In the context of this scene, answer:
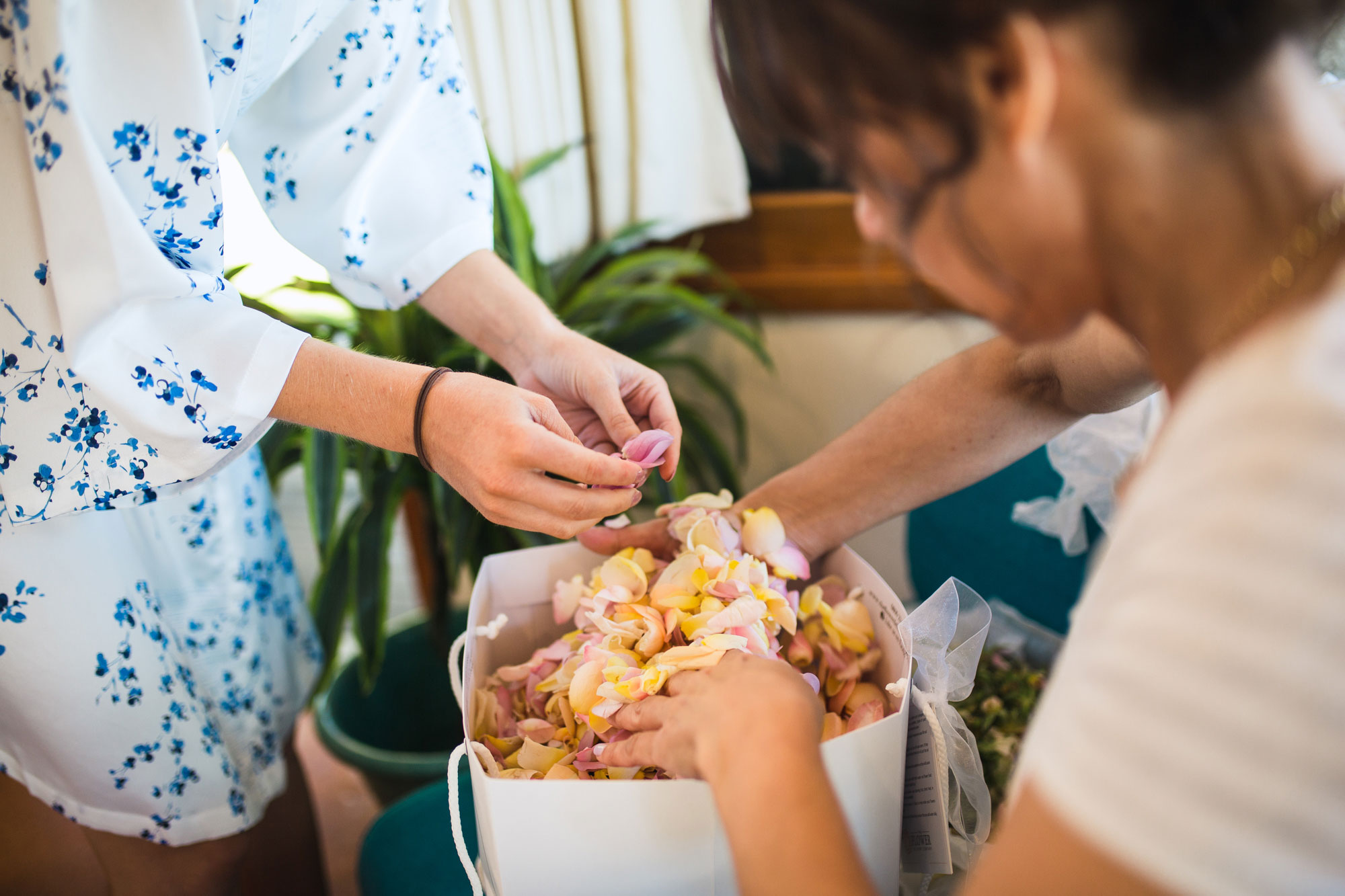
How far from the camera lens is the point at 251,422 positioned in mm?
757

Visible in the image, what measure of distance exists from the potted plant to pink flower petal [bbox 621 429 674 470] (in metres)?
0.59

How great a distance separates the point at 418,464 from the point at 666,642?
29.7 inches

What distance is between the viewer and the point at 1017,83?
0.43 m

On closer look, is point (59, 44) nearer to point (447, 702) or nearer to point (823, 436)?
point (447, 702)

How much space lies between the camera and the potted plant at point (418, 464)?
1.32 metres

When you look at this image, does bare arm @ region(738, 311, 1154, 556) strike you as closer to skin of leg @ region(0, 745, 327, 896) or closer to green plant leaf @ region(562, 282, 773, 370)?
green plant leaf @ region(562, 282, 773, 370)

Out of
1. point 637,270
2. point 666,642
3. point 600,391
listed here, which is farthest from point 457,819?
point 637,270

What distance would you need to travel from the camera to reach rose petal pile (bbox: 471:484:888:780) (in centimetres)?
67

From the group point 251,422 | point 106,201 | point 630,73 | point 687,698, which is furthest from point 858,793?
point 630,73

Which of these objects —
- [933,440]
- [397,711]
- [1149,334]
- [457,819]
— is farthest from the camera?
[397,711]

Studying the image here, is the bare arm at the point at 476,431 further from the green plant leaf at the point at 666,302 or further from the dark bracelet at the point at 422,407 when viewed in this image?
the green plant leaf at the point at 666,302

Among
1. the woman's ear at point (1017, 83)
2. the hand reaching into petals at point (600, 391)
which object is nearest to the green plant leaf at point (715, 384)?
the hand reaching into petals at point (600, 391)

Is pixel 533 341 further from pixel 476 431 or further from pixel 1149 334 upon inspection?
pixel 1149 334

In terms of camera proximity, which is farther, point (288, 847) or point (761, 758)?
point (288, 847)
